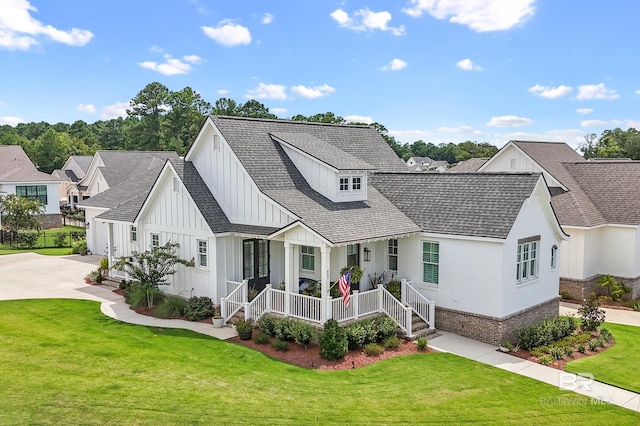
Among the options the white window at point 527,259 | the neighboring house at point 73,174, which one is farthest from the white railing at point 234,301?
the neighboring house at point 73,174

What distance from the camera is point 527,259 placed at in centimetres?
1903

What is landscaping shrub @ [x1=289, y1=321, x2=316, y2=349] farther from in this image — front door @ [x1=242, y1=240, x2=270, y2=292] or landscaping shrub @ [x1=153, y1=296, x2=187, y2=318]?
landscaping shrub @ [x1=153, y1=296, x2=187, y2=318]

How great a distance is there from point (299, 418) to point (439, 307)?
887 centimetres

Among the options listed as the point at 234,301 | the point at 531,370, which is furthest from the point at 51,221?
the point at 531,370

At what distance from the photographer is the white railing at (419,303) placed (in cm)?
1864

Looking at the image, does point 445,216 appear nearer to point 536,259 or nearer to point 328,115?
point 536,259

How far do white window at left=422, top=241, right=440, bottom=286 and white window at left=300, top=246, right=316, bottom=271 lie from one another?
404 cm

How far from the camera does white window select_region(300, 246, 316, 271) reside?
1997 cm

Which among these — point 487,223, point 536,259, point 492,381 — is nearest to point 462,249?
point 487,223

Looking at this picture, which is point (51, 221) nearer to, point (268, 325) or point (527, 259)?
point (268, 325)

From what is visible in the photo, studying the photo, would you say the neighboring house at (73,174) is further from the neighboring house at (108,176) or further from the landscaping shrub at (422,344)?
the landscaping shrub at (422,344)

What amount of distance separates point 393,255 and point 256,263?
5.32 m

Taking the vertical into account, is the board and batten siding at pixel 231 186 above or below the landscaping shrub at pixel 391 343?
above

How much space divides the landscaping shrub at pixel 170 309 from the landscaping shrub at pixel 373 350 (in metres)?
7.77
